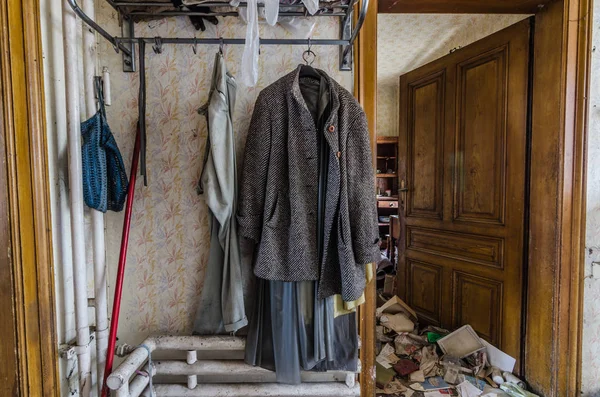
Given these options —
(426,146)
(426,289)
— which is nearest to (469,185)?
(426,146)

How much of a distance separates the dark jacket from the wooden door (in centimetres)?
100

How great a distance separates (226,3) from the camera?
1.01m

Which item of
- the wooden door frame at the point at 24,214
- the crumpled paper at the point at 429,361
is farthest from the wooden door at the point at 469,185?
the wooden door frame at the point at 24,214

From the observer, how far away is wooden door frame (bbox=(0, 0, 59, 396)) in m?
0.79

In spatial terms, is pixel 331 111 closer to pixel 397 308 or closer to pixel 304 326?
pixel 304 326

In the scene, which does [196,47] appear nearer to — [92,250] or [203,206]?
[203,206]

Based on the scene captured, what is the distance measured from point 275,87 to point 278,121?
0.43 ft

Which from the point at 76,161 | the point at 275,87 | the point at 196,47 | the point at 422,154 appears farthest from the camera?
the point at 422,154

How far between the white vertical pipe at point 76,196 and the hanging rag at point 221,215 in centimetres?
37

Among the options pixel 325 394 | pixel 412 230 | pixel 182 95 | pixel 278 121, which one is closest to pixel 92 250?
pixel 182 95

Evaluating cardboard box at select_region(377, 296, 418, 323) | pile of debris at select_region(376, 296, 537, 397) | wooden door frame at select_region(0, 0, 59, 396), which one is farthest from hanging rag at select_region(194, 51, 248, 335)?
cardboard box at select_region(377, 296, 418, 323)

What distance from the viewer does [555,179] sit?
1302 mm

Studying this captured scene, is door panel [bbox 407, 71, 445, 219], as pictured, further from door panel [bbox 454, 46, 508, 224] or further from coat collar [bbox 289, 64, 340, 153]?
coat collar [bbox 289, 64, 340, 153]

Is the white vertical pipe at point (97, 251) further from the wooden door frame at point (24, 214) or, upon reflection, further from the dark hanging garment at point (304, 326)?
the dark hanging garment at point (304, 326)
